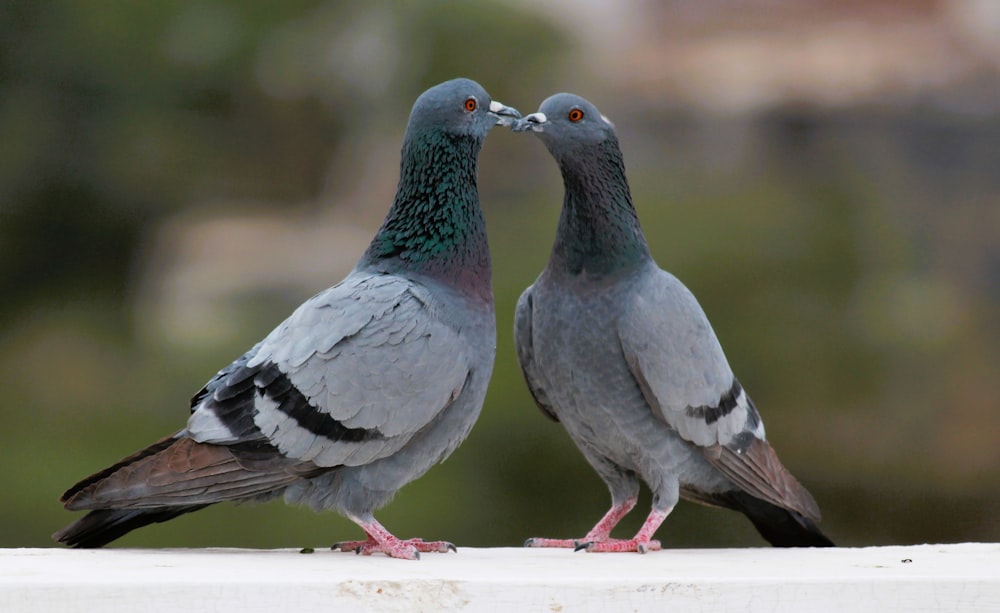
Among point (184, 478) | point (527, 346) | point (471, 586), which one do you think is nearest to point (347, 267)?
point (527, 346)

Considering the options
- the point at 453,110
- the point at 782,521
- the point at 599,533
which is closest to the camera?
the point at 453,110

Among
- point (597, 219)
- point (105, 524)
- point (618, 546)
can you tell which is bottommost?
point (618, 546)

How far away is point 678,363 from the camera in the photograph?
288cm

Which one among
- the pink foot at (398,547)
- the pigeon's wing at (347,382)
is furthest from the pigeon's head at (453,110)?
the pink foot at (398,547)

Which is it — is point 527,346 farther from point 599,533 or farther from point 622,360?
point 599,533

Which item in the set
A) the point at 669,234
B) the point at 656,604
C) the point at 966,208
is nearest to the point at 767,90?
the point at 966,208

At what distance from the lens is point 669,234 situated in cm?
569

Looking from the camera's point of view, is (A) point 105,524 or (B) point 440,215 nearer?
(A) point 105,524

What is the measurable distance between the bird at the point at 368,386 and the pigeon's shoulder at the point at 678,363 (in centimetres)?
37

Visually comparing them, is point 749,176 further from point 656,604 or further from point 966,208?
point 656,604

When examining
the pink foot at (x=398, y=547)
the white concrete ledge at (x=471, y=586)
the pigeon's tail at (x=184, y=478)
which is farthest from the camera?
the pink foot at (x=398, y=547)

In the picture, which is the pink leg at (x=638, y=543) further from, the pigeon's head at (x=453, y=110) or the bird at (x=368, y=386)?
the pigeon's head at (x=453, y=110)

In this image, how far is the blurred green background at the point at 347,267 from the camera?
559 centimetres

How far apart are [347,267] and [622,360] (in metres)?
5.12
